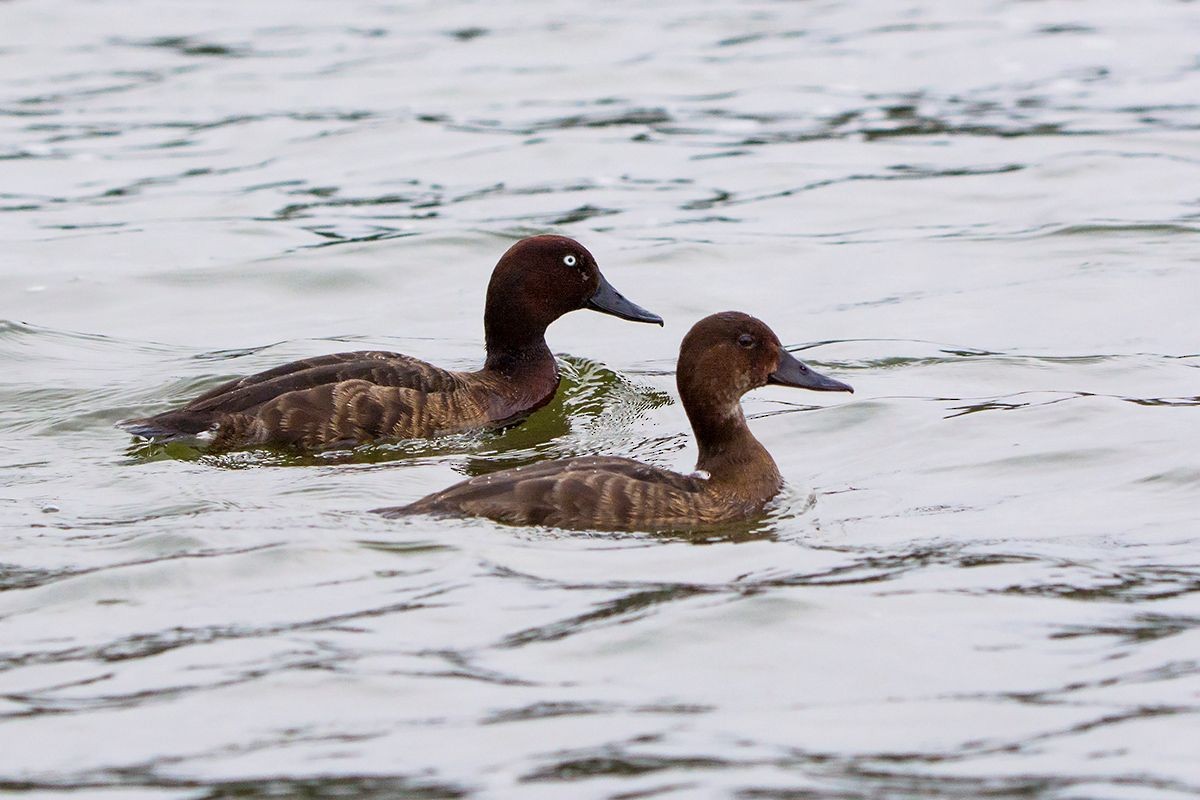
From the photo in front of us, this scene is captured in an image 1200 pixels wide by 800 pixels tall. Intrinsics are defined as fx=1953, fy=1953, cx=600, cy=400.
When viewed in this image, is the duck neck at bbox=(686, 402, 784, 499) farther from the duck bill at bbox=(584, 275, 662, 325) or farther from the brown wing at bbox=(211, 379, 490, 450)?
the duck bill at bbox=(584, 275, 662, 325)

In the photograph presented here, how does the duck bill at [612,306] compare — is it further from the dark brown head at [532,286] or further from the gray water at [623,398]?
the gray water at [623,398]

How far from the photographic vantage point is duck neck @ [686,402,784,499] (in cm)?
817

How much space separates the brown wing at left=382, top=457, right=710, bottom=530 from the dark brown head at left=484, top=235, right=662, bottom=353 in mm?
2575

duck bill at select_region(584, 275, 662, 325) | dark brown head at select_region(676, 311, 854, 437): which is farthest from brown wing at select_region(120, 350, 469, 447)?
dark brown head at select_region(676, 311, 854, 437)

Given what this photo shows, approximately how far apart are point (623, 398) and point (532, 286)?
0.82m

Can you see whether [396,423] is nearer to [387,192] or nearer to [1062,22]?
[387,192]

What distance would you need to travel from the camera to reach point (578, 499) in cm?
764

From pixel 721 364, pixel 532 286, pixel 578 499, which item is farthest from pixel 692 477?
pixel 532 286

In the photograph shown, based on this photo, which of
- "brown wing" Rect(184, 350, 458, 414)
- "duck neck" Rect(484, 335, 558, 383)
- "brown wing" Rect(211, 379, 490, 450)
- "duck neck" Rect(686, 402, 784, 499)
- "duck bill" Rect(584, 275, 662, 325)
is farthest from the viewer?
"duck bill" Rect(584, 275, 662, 325)

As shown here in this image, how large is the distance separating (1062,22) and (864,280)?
9986mm

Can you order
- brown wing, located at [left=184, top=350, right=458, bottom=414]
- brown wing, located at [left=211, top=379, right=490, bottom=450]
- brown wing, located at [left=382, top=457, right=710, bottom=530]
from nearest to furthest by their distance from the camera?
brown wing, located at [left=382, top=457, right=710, bottom=530]
brown wing, located at [left=211, top=379, right=490, bottom=450]
brown wing, located at [left=184, top=350, right=458, bottom=414]

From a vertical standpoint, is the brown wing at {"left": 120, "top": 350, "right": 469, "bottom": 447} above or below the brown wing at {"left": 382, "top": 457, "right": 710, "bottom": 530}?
above

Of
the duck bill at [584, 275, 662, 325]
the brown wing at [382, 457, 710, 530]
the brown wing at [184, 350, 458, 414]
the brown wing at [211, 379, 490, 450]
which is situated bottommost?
the brown wing at [382, 457, 710, 530]

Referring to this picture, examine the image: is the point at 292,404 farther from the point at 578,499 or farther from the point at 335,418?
the point at 578,499
